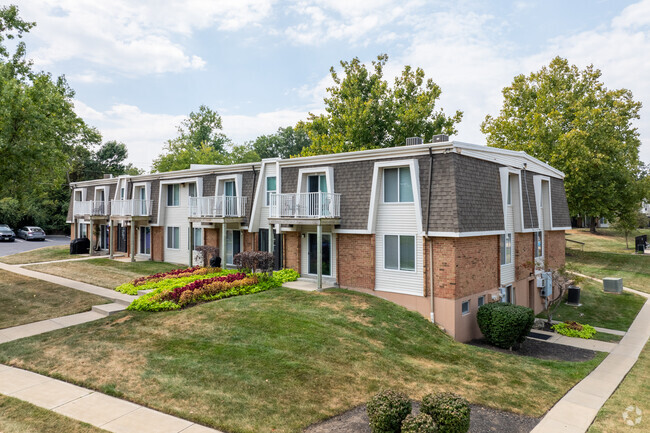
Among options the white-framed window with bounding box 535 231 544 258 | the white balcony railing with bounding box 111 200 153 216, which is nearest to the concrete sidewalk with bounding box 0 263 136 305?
A: the white balcony railing with bounding box 111 200 153 216

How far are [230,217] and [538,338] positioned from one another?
14639mm

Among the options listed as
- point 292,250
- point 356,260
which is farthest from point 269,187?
point 356,260

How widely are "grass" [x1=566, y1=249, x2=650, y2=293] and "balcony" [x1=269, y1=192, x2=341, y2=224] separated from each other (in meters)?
18.1

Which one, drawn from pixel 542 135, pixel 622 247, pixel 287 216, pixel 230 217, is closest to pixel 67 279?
pixel 230 217

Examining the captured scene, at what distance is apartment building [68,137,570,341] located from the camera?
13703 millimetres

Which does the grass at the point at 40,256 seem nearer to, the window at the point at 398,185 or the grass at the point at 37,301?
the grass at the point at 37,301

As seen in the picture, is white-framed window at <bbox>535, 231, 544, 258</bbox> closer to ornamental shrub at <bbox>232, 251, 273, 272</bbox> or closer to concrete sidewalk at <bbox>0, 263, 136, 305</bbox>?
ornamental shrub at <bbox>232, 251, 273, 272</bbox>

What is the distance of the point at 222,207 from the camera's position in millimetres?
20281

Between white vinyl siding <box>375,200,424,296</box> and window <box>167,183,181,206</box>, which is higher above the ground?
window <box>167,183,181,206</box>

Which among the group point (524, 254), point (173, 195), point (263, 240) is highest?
point (173, 195)

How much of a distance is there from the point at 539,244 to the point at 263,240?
45.7ft

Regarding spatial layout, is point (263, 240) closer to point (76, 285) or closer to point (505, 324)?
point (76, 285)

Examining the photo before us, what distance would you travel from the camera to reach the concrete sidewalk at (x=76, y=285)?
1476 centimetres

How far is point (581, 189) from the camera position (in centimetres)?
3189
